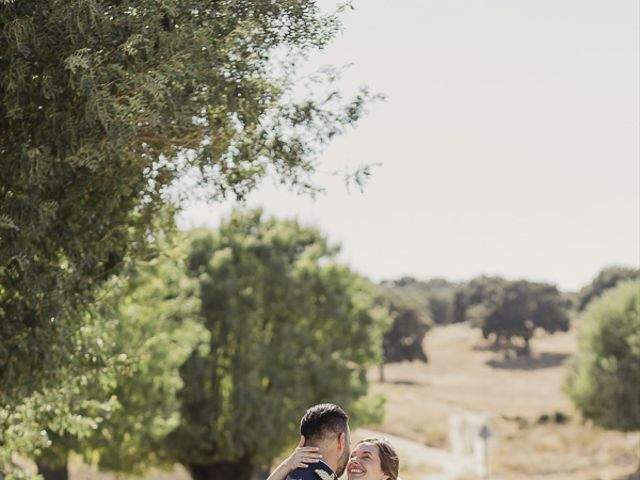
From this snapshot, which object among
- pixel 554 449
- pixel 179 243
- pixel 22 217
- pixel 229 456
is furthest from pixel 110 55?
pixel 554 449

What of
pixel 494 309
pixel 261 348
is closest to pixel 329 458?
pixel 261 348

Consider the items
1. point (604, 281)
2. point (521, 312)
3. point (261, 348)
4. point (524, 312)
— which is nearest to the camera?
point (261, 348)

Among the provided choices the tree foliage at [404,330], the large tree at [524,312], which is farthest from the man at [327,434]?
the large tree at [524,312]

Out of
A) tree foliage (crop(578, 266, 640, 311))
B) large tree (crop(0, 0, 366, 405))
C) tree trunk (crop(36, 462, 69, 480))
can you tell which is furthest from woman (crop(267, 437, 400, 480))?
tree foliage (crop(578, 266, 640, 311))

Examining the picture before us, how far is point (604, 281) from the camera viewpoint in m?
128

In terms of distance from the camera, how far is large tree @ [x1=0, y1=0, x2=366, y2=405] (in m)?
9.05

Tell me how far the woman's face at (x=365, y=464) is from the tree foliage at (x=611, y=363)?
4031 centimetres

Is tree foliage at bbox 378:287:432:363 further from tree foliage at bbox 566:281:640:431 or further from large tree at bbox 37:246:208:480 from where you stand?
large tree at bbox 37:246:208:480

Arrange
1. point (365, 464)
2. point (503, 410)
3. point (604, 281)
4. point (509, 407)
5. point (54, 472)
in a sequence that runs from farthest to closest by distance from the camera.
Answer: point (604, 281)
point (509, 407)
point (503, 410)
point (54, 472)
point (365, 464)

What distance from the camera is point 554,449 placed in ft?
193

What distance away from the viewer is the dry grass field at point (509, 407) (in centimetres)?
5225

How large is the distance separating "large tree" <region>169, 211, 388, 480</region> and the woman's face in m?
24.9

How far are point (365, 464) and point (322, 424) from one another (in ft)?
2.26

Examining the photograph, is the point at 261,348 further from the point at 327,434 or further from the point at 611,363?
the point at 327,434
